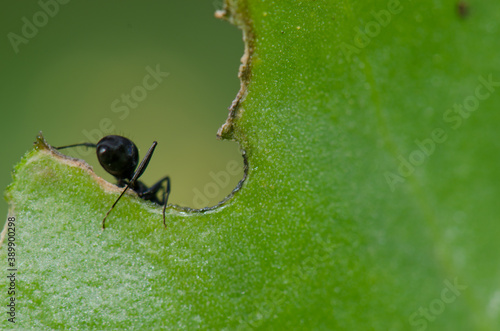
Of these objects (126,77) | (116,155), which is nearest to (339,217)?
(116,155)

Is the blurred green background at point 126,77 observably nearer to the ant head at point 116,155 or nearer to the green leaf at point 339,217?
the ant head at point 116,155

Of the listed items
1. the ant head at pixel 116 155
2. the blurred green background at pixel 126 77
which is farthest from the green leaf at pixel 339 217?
the blurred green background at pixel 126 77


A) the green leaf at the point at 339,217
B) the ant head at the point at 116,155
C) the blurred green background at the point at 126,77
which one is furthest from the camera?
the blurred green background at the point at 126,77

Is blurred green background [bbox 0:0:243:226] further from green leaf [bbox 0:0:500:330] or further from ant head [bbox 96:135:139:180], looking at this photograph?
green leaf [bbox 0:0:500:330]

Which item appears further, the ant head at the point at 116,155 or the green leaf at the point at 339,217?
the ant head at the point at 116,155

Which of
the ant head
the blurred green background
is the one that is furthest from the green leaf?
the blurred green background
